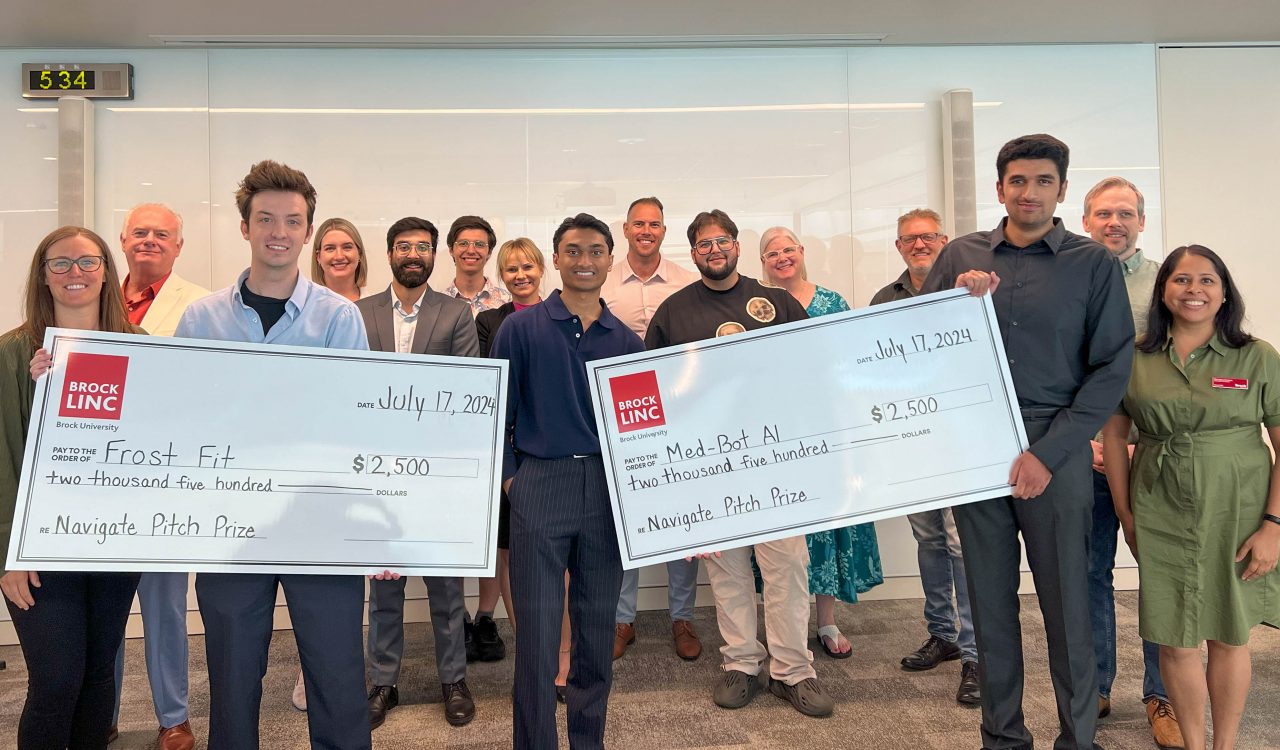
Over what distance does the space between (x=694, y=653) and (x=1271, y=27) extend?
15.5 ft

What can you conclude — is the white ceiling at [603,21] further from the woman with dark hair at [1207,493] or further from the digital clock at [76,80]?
the woman with dark hair at [1207,493]

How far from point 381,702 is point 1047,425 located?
8.35 ft

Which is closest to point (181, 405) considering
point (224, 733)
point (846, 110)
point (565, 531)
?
point (224, 733)

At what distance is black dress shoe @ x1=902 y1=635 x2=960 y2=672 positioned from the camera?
358 cm

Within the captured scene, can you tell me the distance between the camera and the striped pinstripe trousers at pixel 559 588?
2.39 metres

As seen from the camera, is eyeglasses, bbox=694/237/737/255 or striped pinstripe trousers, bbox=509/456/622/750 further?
eyeglasses, bbox=694/237/737/255

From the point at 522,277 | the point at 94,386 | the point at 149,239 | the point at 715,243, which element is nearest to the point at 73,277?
the point at 94,386

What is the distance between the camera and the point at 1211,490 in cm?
253

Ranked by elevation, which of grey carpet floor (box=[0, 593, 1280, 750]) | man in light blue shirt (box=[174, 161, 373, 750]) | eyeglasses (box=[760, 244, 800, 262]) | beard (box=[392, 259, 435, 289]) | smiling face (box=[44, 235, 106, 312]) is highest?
eyeglasses (box=[760, 244, 800, 262])

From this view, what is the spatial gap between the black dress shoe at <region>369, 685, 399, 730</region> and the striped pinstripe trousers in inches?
38.3

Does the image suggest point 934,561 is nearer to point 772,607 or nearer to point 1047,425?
point 772,607

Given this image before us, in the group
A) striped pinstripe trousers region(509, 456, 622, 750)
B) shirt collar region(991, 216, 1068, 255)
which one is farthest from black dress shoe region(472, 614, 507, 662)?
shirt collar region(991, 216, 1068, 255)

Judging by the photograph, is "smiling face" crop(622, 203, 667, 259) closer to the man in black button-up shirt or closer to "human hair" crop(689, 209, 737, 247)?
"human hair" crop(689, 209, 737, 247)

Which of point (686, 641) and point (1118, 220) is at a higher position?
point (1118, 220)
